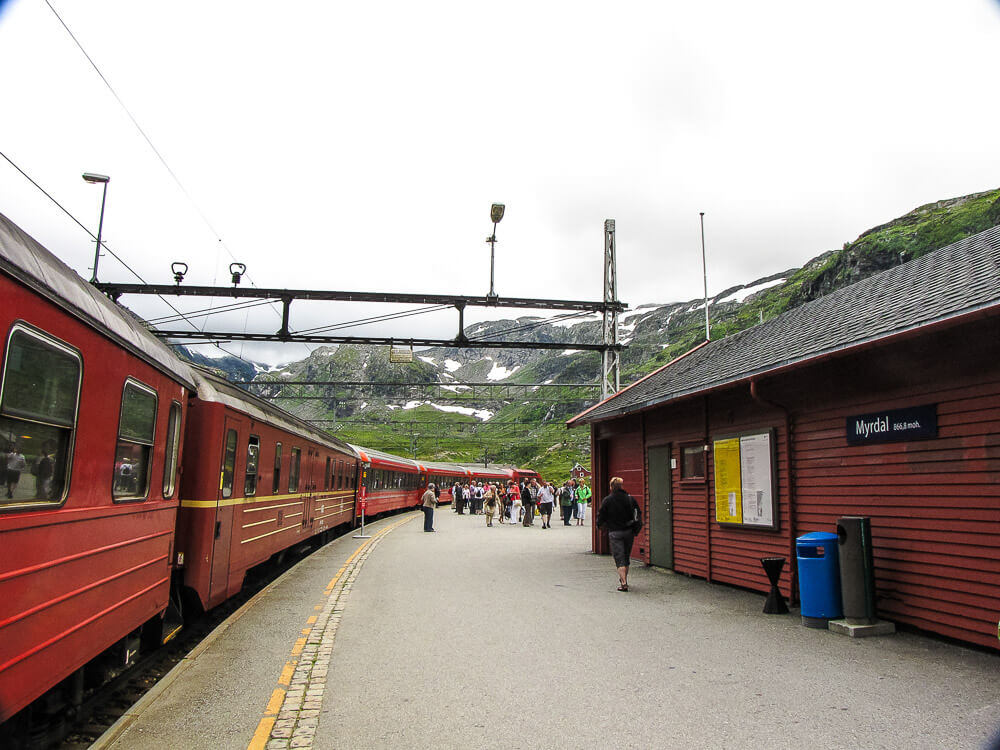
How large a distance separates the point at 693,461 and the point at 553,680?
689 cm

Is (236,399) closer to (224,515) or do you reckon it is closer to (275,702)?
(224,515)

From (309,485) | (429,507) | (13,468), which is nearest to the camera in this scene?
(13,468)

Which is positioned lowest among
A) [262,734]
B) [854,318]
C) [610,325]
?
[262,734]

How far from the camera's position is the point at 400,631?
7824 millimetres

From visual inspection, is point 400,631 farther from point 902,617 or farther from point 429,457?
point 429,457

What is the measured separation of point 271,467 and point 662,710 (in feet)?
23.1

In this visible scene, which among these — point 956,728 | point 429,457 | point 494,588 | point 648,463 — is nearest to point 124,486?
point 956,728

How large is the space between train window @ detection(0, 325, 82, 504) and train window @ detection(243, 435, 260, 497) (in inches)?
195

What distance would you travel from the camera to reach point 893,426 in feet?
25.4

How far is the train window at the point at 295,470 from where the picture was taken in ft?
39.8

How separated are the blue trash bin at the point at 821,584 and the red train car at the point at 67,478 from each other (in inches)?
258

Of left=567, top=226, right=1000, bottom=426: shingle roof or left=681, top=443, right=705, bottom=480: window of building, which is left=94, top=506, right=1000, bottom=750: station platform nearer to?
left=681, top=443, right=705, bottom=480: window of building

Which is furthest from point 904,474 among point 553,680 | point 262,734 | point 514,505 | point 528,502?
point 514,505

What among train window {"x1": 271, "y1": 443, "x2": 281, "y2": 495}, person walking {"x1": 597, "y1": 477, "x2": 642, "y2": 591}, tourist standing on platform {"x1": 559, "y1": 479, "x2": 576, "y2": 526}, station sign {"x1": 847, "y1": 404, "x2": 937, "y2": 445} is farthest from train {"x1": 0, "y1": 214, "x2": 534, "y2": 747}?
tourist standing on platform {"x1": 559, "y1": 479, "x2": 576, "y2": 526}
